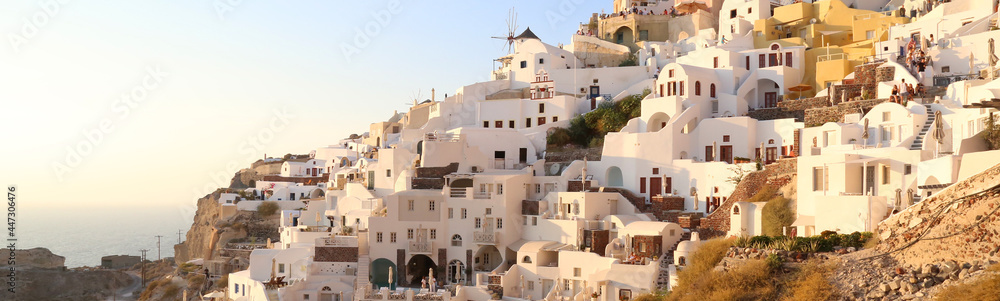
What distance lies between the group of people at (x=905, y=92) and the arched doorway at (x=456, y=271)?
712 inches

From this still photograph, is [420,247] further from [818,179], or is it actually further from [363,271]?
[818,179]

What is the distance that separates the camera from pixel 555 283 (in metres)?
36.4

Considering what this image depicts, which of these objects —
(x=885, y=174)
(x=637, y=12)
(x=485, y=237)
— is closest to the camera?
(x=885, y=174)

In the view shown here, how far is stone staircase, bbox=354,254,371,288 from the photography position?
39.6m

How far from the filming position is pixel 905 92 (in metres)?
34.6

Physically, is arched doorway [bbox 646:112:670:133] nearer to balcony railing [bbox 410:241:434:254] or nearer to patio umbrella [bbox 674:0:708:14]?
balcony railing [bbox 410:241:434:254]

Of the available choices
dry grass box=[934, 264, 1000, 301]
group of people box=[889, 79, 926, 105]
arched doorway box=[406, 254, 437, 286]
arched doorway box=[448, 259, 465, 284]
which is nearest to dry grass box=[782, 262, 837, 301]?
dry grass box=[934, 264, 1000, 301]

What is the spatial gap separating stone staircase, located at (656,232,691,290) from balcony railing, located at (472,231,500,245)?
8.18m

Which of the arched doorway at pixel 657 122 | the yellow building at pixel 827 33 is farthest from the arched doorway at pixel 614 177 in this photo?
the yellow building at pixel 827 33

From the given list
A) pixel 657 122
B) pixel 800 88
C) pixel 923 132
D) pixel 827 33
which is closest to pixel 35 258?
pixel 657 122

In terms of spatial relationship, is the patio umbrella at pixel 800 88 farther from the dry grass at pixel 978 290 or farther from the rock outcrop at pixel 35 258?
the rock outcrop at pixel 35 258

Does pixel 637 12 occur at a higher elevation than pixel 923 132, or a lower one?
higher

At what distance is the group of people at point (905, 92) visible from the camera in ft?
113

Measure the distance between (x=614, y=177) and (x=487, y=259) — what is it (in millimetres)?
6523
